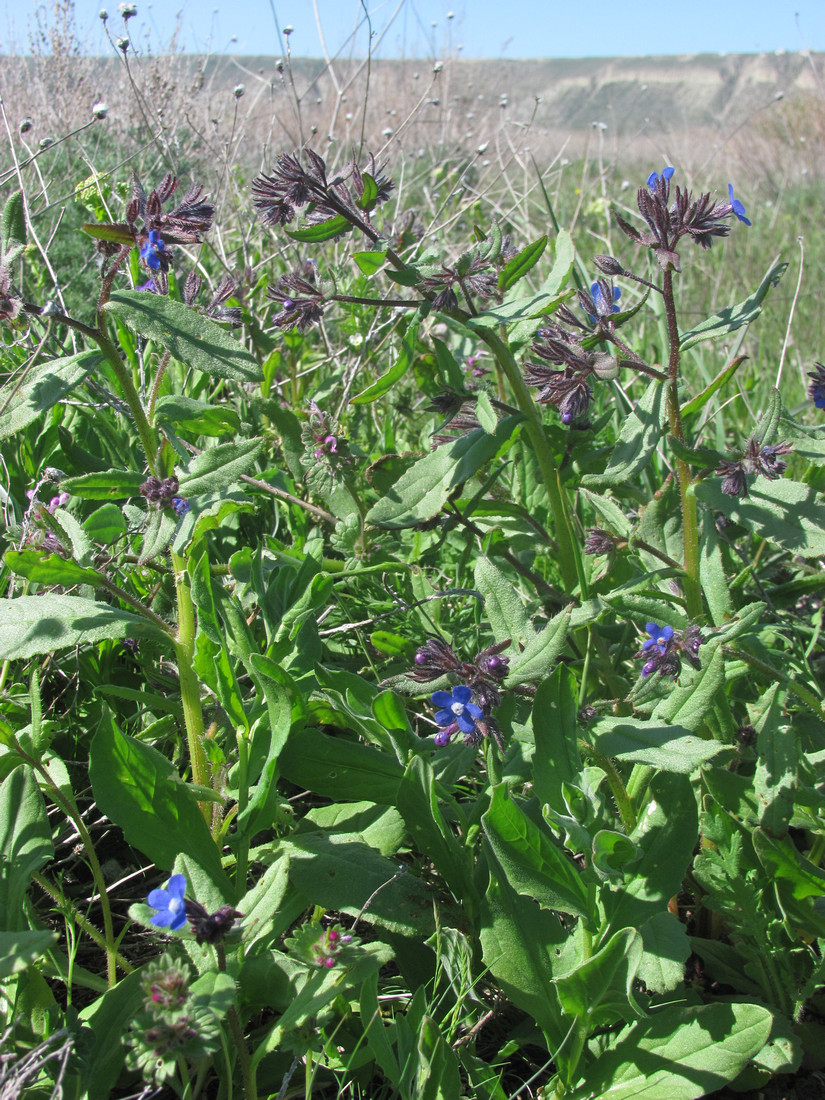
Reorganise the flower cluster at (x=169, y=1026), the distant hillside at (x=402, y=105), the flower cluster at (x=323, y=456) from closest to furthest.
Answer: the flower cluster at (x=169, y=1026), the flower cluster at (x=323, y=456), the distant hillside at (x=402, y=105)

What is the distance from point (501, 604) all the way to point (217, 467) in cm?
68

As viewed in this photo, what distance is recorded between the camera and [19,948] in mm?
1363

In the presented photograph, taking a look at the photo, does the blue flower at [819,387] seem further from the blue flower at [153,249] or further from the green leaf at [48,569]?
the green leaf at [48,569]

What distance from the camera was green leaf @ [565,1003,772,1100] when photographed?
152 cm

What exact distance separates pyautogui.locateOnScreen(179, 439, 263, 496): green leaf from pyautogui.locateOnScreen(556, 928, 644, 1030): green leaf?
3.81 feet

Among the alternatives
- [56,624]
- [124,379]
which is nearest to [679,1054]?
[56,624]

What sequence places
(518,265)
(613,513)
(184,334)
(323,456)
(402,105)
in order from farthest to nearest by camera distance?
1. (402,105)
2. (323,456)
3. (613,513)
4. (518,265)
5. (184,334)

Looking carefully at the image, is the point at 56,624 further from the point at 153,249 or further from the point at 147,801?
the point at 153,249

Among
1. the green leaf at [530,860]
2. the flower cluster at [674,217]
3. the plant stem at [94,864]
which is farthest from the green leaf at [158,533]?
the flower cluster at [674,217]

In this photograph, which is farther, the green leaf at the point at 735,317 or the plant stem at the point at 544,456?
the plant stem at the point at 544,456

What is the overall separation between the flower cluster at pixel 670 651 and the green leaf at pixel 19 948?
116 cm

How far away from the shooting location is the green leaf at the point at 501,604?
74.4 inches

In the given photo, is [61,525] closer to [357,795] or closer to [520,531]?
[357,795]

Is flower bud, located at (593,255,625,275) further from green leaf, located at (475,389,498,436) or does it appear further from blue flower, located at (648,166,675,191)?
green leaf, located at (475,389,498,436)
